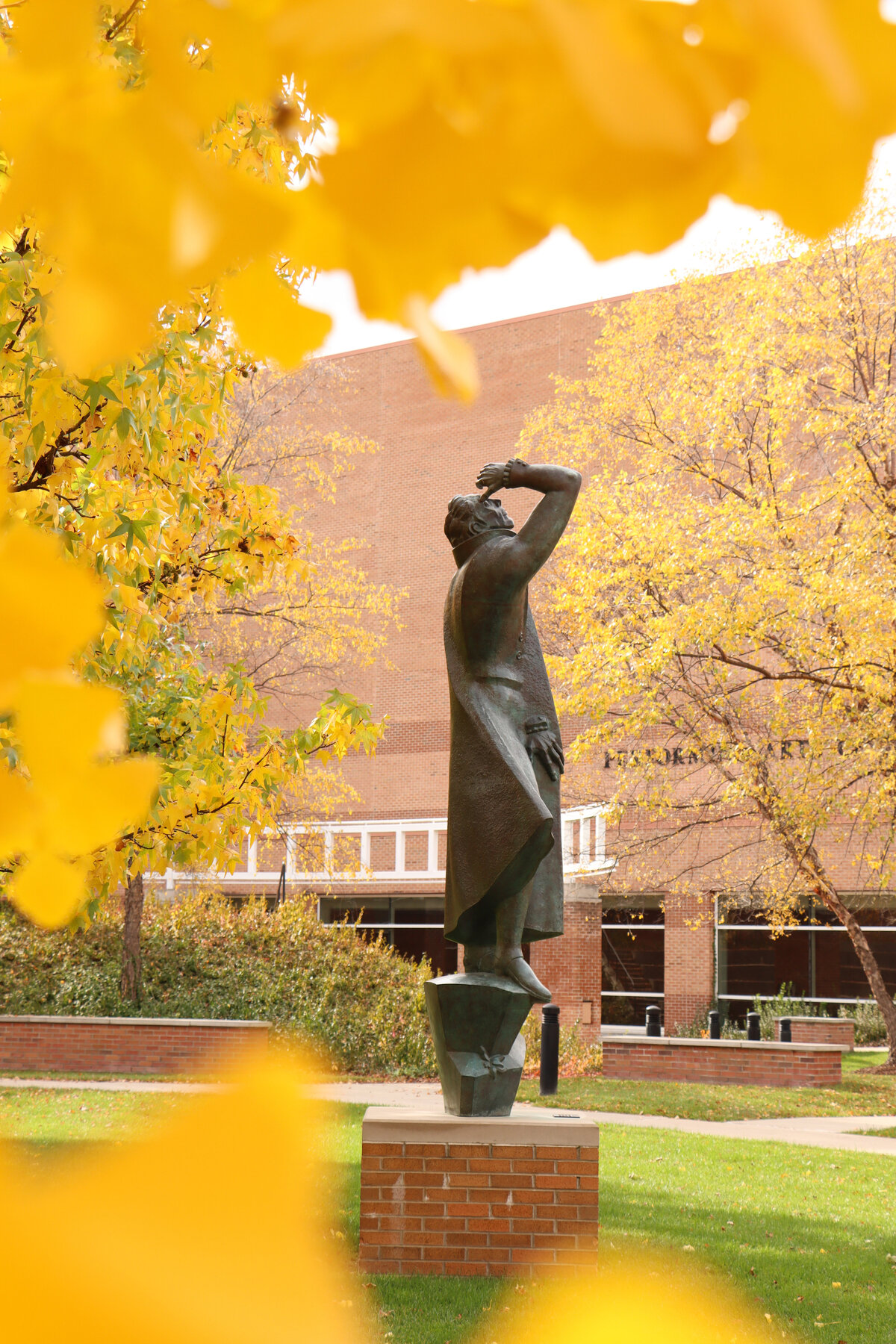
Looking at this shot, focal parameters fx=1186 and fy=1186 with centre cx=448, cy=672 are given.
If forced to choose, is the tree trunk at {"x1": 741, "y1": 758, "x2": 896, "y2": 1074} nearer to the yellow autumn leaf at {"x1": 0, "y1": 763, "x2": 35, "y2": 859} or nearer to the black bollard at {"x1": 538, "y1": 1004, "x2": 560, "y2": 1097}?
the black bollard at {"x1": 538, "y1": 1004, "x2": 560, "y2": 1097}

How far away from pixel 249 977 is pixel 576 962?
611 cm

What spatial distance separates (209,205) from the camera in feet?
1.04

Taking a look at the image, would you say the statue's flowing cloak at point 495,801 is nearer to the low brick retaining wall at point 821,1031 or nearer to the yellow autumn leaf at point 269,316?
the yellow autumn leaf at point 269,316

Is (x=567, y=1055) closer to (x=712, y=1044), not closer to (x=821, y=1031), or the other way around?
(x=712, y=1044)

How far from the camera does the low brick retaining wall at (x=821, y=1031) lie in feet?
57.8

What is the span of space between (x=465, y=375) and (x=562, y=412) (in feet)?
61.7

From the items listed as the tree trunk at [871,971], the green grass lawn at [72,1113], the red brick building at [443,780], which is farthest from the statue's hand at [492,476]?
the red brick building at [443,780]

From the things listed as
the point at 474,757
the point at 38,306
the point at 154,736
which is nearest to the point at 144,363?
the point at 38,306

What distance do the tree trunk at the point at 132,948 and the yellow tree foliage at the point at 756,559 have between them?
7007 millimetres

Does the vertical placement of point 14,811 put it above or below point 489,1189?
above

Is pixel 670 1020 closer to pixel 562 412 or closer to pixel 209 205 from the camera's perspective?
pixel 562 412

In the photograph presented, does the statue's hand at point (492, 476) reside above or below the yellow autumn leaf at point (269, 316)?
above

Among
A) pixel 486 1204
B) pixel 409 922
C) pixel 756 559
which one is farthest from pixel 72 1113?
pixel 409 922

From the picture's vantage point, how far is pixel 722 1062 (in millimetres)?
15172
